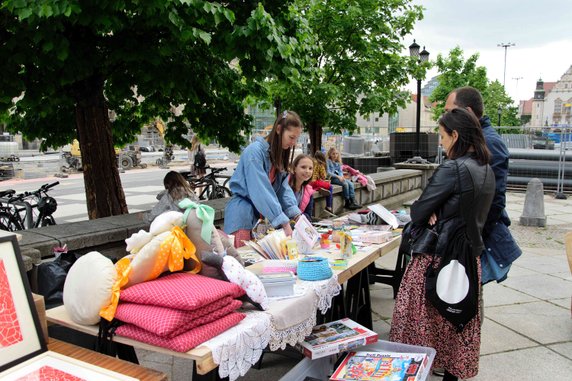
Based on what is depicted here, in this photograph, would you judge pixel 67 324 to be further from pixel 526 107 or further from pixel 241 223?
pixel 526 107

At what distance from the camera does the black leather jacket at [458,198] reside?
298cm

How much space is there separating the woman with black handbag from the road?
8.69 metres

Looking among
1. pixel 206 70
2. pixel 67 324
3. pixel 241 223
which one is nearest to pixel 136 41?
pixel 206 70

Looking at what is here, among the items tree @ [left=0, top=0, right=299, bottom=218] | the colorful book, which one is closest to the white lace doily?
the colorful book

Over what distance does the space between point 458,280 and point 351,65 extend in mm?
8875

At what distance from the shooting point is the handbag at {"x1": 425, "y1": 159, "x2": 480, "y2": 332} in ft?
9.84

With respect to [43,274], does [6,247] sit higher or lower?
higher

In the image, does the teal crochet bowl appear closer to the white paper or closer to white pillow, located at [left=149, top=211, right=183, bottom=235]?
white pillow, located at [left=149, top=211, right=183, bottom=235]

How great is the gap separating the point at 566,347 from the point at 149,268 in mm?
3856

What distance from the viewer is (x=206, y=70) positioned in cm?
571

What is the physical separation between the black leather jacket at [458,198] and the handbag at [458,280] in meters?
0.02

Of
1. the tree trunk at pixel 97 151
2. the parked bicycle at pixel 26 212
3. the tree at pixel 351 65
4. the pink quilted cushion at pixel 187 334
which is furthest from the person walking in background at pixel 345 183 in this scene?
the pink quilted cushion at pixel 187 334

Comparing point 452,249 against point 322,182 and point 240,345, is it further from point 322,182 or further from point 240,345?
point 322,182

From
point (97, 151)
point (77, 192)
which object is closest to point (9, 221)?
point (97, 151)
